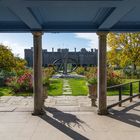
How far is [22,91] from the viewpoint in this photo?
17.2 meters

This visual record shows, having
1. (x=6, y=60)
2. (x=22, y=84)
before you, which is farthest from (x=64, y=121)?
(x=6, y=60)

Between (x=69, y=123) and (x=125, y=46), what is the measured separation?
25826 mm

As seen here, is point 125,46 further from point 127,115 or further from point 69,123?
point 69,123

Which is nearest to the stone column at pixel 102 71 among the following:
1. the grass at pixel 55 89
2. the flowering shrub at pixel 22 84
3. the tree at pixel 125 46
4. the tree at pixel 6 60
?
the grass at pixel 55 89

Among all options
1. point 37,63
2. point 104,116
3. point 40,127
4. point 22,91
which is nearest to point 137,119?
point 104,116

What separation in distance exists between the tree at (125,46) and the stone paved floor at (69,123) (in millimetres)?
21855

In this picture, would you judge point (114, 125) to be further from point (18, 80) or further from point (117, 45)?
point (117, 45)

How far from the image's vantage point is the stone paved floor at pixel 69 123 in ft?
24.8

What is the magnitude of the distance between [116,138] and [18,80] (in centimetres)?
1077

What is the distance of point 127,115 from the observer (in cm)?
1006

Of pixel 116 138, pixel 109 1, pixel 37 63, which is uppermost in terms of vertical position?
pixel 109 1

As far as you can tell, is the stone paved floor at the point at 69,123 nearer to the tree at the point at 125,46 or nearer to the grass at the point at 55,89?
the grass at the point at 55,89

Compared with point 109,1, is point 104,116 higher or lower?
lower

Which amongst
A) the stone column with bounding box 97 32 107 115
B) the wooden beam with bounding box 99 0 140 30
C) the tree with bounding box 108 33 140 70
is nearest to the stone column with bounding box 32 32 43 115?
the stone column with bounding box 97 32 107 115
